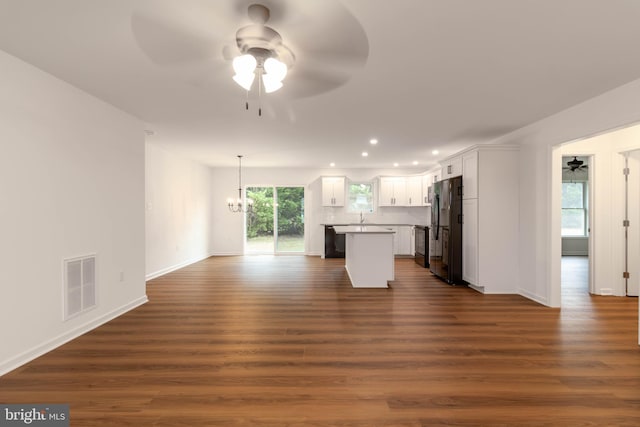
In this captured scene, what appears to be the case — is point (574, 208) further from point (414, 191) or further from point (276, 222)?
point (276, 222)

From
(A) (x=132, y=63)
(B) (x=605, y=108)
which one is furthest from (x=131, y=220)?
(B) (x=605, y=108)

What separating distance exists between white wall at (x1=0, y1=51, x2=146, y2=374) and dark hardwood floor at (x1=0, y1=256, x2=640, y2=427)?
0.83 ft

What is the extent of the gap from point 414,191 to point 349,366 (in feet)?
22.9

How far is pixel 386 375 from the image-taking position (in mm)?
2361

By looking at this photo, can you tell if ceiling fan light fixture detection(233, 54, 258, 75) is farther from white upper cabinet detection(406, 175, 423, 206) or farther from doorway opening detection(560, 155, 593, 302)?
doorway opening detection(560, 155, 593, 302)

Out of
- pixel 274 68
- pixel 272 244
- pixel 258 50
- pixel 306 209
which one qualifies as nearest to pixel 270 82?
pixel 274 68

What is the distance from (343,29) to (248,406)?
2.64m

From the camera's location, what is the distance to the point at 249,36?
6.88 ft

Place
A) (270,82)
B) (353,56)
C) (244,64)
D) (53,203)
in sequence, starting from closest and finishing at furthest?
1. (244,64)
2. (270,82)
3. (353,56)
4. (53,203)

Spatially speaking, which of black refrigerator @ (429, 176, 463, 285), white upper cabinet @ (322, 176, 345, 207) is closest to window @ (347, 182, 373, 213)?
white upper cabinet @ (322, 176, 345, 207)

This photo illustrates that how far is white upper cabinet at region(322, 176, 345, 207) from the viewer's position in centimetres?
888

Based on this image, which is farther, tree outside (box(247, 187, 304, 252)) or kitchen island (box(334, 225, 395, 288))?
tree outside (box(247, 187, 304, 252))

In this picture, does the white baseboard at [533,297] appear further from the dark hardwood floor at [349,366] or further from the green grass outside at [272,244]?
the green grass outside at [272,244]

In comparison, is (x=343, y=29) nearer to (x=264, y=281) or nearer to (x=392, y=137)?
(x=392, y=137)
